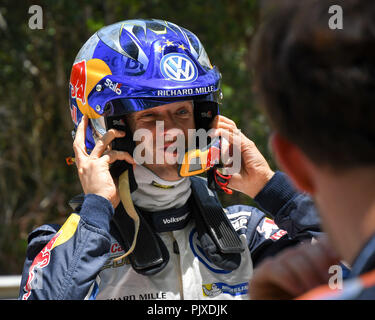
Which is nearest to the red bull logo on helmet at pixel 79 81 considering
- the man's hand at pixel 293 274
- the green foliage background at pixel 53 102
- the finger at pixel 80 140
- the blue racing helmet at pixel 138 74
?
the blue racing helmet at pixel 138 74

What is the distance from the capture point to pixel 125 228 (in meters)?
2.44

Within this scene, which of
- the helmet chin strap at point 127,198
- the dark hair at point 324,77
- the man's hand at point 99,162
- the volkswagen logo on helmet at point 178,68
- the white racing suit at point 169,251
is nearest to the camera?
the dark hair at point 324,77

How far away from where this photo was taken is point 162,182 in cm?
252

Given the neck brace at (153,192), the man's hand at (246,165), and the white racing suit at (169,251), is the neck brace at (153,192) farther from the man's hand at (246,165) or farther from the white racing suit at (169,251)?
the man's hand at (246,165)

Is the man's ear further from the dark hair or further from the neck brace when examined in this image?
the neck brace

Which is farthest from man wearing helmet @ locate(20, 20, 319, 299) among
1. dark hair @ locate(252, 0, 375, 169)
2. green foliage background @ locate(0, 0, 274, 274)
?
green foliage background @ locate(0, 0, 274, 274)

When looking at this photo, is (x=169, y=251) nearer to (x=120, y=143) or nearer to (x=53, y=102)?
(x=120, y=143)

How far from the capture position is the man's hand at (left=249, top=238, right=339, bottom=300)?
108 cm

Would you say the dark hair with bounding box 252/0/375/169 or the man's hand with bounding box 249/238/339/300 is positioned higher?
the dark hair with bounding box 252/0/375/169

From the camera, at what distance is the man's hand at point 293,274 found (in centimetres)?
108

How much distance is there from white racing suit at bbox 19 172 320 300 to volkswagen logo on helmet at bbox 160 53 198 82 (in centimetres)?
60

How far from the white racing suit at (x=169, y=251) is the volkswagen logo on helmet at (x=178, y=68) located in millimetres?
599
